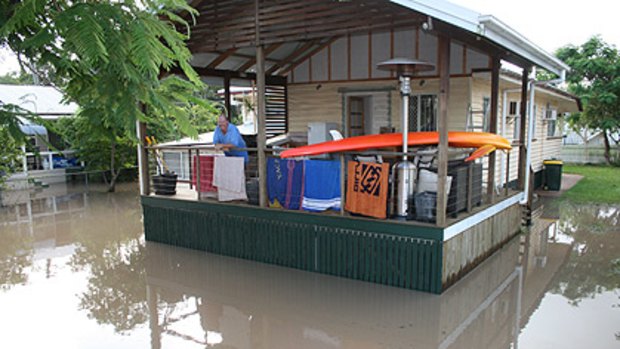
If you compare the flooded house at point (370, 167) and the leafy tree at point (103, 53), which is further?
the flooded house at point (370, 167)

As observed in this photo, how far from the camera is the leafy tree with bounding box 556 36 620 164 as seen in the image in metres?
21.6

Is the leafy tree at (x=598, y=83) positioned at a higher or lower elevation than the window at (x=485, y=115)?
higher

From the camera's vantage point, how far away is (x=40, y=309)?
19.8 feet

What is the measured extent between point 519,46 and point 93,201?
12.2 metres

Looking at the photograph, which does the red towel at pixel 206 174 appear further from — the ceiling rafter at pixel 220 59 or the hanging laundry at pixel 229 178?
the ceiling rafter at pixel 220 59

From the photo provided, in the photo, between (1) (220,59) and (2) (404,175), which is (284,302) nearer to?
(2) (404,175)

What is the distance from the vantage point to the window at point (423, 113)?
33.9 feet

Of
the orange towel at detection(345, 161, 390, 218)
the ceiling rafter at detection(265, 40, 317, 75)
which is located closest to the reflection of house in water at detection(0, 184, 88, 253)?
the orange towel at detection(345, 161, 390, 218)

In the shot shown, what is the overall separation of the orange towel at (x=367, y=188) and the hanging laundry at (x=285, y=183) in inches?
33.8

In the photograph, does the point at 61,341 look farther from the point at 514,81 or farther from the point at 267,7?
the point at 514,81

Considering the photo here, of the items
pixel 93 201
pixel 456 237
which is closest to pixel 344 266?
pixel 456 237

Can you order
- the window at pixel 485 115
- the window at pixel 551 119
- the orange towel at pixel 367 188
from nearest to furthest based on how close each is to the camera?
the orange towel at pixel 367 188 → the window at pixel 485 115 → the window at pixel 551 119

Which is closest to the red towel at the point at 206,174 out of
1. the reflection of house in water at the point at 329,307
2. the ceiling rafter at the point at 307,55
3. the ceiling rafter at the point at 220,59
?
the reflection of house in water at the point at 329,307

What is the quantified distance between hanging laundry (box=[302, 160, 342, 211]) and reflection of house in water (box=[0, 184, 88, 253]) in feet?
16.1
